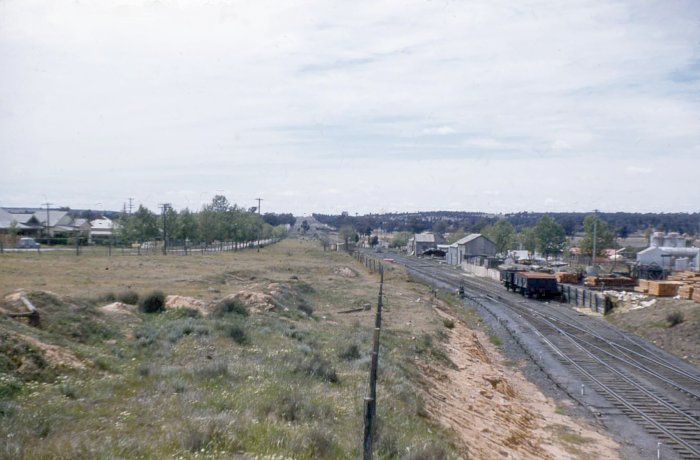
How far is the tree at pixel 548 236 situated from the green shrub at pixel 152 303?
83136 millimetres

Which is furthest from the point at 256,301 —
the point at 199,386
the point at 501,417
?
the point at 199,386

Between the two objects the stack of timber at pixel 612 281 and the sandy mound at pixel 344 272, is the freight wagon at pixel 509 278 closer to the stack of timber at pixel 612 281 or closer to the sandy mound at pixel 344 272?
the stack of timber at pixel 612 281

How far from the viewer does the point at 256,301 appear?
2966cm

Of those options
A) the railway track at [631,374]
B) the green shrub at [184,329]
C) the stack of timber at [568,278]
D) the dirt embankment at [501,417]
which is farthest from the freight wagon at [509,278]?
the green shrub at [184,329]

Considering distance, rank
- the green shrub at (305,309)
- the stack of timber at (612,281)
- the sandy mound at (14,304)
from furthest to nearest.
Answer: the stack of timber at (612,281)
the green shrub at (305,309)
the sandy mound at (14,304)

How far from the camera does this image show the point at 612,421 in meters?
20.0

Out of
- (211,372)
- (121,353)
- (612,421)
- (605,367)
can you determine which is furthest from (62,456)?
(605,367)

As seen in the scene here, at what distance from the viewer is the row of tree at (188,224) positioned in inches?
3438

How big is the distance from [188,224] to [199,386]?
8426 centimetres

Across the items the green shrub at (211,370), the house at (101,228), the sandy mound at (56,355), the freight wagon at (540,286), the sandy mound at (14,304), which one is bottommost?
the freight wagon at (540,286)

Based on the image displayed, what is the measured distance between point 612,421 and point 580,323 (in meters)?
21.5

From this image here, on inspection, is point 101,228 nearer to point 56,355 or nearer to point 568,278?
point 568,278

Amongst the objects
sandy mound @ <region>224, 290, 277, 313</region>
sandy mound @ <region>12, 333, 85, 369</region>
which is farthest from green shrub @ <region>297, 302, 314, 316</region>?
sandy mound @ <region>12, 333, 85, 369</region>

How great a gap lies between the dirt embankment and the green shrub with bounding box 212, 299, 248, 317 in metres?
8.38
